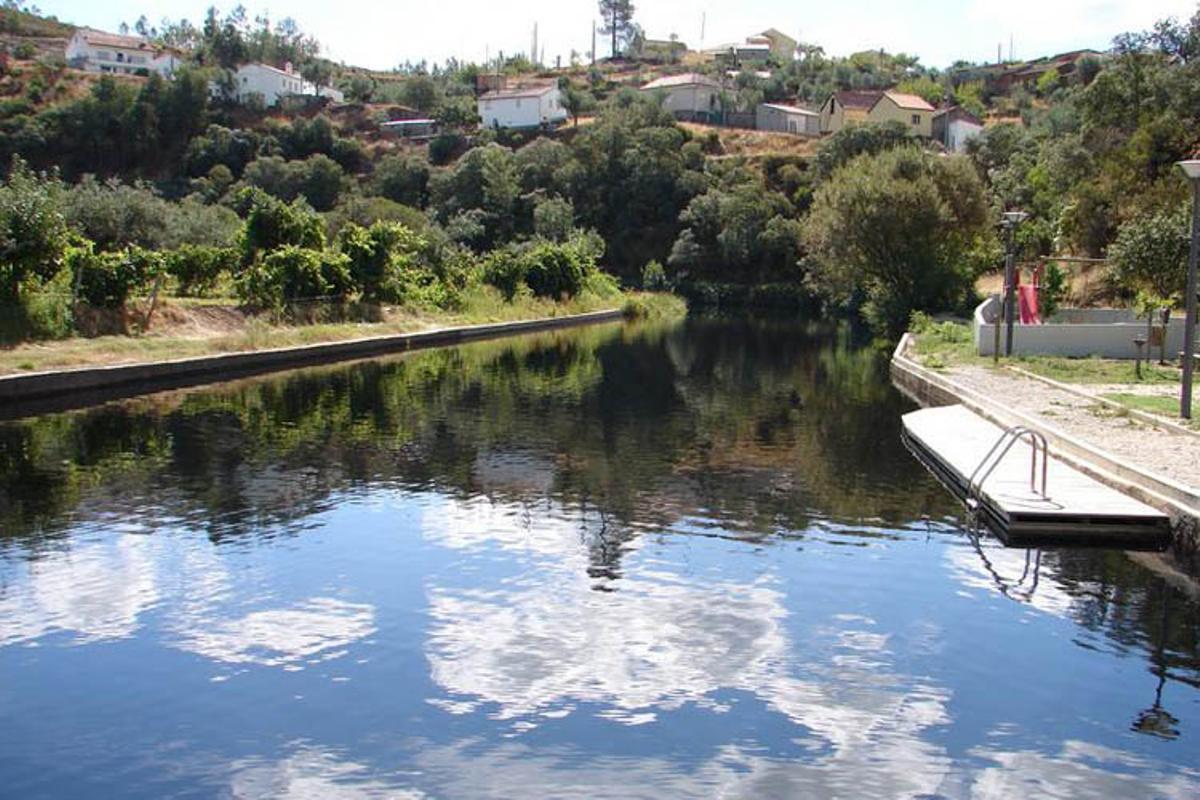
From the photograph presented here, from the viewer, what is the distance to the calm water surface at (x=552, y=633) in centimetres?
777

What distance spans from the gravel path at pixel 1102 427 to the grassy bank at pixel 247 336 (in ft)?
66.8

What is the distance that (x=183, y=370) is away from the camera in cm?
2903

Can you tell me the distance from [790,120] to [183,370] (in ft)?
295

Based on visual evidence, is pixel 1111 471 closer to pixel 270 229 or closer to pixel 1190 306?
pixel 1190 306

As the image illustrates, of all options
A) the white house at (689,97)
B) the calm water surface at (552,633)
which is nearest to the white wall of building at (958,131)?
the white house at (689,97)

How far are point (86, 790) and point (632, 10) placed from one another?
183 meters

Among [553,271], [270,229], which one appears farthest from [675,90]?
[270,229]

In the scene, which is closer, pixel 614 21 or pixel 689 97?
pixel 689 97

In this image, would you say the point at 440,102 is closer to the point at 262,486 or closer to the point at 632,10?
the point at 632,10

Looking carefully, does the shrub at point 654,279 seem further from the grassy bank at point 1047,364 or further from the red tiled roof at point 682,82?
the red tiled roof at point 682,82

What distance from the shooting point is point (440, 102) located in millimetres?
121688

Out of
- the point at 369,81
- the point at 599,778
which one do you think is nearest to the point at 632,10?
the point at 369,81

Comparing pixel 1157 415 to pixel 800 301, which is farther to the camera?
pixel 800 301

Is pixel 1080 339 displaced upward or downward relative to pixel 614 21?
downward
